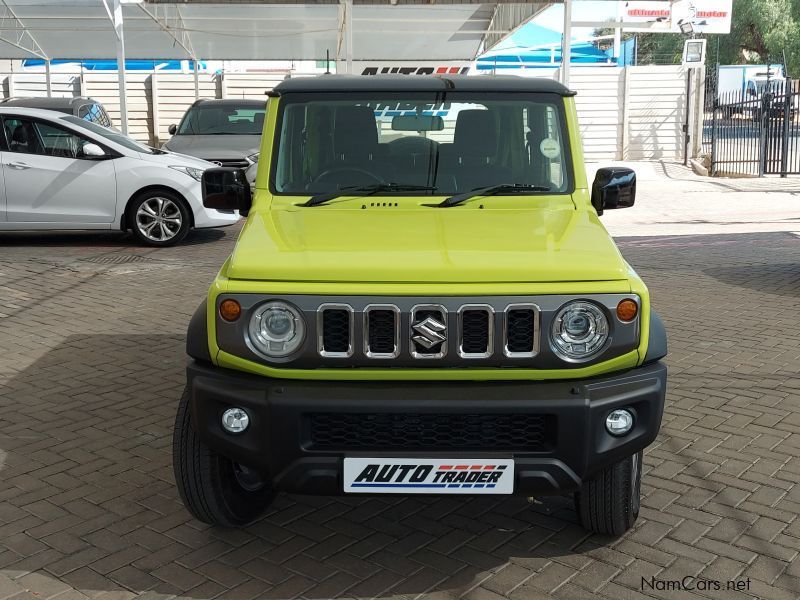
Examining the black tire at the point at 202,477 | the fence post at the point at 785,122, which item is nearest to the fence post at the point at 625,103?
the fence post at the point at 785,122

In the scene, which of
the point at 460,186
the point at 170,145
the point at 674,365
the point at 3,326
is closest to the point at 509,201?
the point at 460,186

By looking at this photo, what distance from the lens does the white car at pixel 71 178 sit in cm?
1220

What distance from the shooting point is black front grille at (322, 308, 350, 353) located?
11.9ft

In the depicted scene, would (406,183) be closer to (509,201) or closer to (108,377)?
(509,201)

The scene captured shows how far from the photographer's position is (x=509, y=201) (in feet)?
15.4

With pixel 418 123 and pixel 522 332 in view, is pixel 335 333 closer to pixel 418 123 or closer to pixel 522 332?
pixel 522 332

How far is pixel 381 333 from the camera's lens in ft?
11.9

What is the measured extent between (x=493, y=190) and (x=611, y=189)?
56cm

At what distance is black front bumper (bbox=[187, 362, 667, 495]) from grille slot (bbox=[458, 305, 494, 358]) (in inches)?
4.9

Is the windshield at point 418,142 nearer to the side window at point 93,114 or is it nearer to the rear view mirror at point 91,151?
the rear view mirror at point 91,151

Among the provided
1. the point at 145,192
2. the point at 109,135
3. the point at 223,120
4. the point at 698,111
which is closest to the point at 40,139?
the point at 109,135

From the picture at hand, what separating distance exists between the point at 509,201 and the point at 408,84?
808 mm

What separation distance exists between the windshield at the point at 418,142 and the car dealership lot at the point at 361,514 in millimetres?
1491

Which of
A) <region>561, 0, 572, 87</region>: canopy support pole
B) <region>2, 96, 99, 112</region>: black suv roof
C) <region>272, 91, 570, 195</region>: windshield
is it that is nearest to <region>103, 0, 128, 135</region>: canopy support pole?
<region>2, 96, 99, 112</region>: black suv roof
